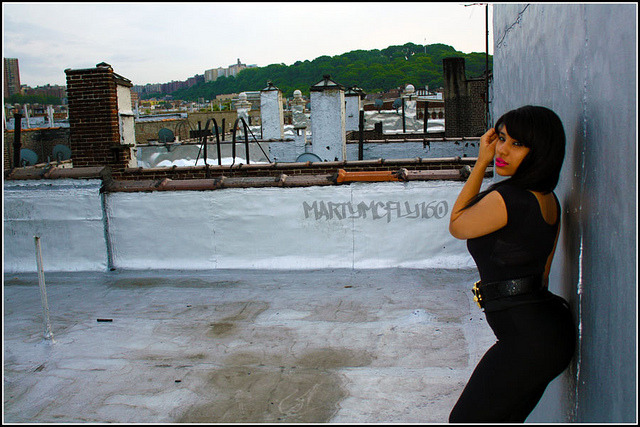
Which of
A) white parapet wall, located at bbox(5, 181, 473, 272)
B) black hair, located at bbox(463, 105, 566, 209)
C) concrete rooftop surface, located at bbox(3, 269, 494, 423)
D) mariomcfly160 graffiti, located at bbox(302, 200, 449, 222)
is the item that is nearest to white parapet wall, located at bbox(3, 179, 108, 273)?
white parapet wall, located at bbox(5, 181, 473, 272)

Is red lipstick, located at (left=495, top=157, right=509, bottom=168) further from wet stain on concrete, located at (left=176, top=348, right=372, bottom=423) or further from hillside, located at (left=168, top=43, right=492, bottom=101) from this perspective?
hillside, located at (left=168, top=43, right=492, bottom=101)

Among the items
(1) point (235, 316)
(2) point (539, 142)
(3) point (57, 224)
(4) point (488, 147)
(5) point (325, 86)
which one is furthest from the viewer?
(5) point (325, 86)

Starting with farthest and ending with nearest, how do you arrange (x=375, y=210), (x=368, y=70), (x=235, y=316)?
(x=368, y=70), (x=375, y=210), (x=235, y=316)

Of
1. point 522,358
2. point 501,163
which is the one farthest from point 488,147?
point 522,358

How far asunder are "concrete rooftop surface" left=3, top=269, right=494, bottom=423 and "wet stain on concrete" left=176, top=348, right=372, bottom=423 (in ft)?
0.05

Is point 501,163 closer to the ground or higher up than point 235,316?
higher up

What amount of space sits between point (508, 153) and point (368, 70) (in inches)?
3069

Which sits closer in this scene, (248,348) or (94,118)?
(248,348)

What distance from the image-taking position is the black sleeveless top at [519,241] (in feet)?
7.39

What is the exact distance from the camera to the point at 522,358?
7.41 ft

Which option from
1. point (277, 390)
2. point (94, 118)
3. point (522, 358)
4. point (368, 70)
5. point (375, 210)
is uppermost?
point (368, 70)

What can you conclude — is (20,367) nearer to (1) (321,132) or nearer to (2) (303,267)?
(2) (303,267)

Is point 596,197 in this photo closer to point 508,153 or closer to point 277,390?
point 508,153

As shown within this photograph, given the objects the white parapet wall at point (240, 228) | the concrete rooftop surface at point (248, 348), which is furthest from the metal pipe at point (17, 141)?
the concrete rooftop surface at point (248, 348)
